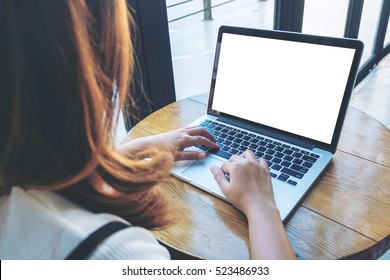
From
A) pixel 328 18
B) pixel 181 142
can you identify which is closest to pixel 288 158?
pixel 181 142

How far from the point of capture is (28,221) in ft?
1.28

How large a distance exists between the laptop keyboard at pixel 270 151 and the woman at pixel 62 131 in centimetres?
34

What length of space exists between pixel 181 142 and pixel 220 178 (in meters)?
0.17

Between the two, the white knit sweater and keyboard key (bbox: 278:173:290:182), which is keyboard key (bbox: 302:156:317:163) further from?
the white knit sweater

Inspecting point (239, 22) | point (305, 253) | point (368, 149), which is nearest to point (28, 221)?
point (305, 253)

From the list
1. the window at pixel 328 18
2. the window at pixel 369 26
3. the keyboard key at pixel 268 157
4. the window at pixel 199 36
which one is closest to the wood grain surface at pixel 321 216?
the keyboard key at pixel 268 157

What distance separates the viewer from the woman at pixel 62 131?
363 mm

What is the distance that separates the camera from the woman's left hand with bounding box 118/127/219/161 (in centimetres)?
78

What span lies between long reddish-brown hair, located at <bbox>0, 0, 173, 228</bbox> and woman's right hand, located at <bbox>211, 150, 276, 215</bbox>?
0.22 meters

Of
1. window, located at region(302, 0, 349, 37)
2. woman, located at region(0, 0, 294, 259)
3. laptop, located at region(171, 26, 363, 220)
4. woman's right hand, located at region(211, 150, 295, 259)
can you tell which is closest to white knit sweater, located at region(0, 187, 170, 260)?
woman, located at region(0, 0, 294, 259)

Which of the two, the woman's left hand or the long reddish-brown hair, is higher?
the long reddish-brown hair

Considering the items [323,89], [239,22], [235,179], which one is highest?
[323,89]
